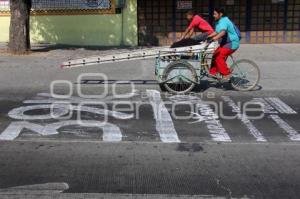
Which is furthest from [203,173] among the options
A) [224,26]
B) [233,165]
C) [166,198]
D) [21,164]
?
[224,26]

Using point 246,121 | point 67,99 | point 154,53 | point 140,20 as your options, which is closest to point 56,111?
point 67,99

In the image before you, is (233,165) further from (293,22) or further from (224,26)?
(293,22)

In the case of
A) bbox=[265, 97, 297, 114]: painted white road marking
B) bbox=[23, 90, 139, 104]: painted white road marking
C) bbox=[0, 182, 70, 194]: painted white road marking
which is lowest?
bbox=[0, 182, 70, 194]: painted white road marking

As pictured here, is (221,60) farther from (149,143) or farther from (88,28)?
(88,28)

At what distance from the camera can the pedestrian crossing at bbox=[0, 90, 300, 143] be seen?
7.39 meters

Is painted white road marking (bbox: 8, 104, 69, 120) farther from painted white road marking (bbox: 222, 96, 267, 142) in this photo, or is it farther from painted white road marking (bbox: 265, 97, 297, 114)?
painted white road marking (bbox: 265, 97, 297, 114)

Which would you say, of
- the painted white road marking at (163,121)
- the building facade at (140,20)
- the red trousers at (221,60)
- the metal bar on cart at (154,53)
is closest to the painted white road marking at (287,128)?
the painted white road marking at (163,121)

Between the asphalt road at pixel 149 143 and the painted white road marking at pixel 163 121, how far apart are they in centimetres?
2

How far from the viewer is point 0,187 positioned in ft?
17.7

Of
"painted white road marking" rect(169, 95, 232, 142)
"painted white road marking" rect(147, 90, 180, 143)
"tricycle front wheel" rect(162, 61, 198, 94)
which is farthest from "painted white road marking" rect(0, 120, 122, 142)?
"tricycle front wheel" rect(162, 61, 198, 94)

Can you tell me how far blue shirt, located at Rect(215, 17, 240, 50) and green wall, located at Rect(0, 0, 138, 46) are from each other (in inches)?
371

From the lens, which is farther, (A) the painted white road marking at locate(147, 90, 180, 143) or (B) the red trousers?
(B) the red trousers

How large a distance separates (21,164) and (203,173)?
2287 millimetres

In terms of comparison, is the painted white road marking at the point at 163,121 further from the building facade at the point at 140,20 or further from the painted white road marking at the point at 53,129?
the building facade at the point at 140,20
